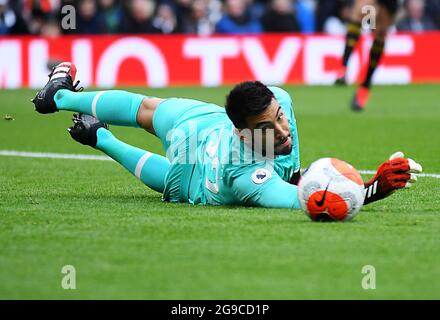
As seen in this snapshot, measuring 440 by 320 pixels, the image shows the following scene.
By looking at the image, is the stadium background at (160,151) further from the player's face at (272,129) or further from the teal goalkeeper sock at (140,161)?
the player's face at (272,129)

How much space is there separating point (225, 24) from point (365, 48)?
130 inches

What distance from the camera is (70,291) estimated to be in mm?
5145

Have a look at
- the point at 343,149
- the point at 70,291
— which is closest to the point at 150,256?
the point at 70,291

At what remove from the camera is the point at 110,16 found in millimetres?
24359

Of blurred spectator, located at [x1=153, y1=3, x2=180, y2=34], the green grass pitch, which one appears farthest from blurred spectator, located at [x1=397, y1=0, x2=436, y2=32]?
the green grass pitch

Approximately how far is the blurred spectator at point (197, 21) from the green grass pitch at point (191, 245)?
14.6m

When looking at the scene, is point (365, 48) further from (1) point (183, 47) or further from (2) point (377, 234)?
(2) point (377, 234)

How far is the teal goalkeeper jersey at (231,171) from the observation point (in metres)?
7.46

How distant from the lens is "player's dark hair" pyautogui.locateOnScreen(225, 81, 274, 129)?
7.25 meters

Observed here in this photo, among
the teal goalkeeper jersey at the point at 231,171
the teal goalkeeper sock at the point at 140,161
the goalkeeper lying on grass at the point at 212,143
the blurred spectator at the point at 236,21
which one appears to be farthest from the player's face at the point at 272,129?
the blurred spectator at the point at 236,21

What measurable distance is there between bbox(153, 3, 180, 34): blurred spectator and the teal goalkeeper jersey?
639 inches

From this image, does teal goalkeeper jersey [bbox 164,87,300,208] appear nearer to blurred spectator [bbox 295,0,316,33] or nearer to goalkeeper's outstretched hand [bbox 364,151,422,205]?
goalkeeper's outstretched hand [bbox 364,151,422,205]

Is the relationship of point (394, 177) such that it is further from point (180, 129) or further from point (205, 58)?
point (205, 58)

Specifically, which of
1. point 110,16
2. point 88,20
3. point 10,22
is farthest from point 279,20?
point 10,22
